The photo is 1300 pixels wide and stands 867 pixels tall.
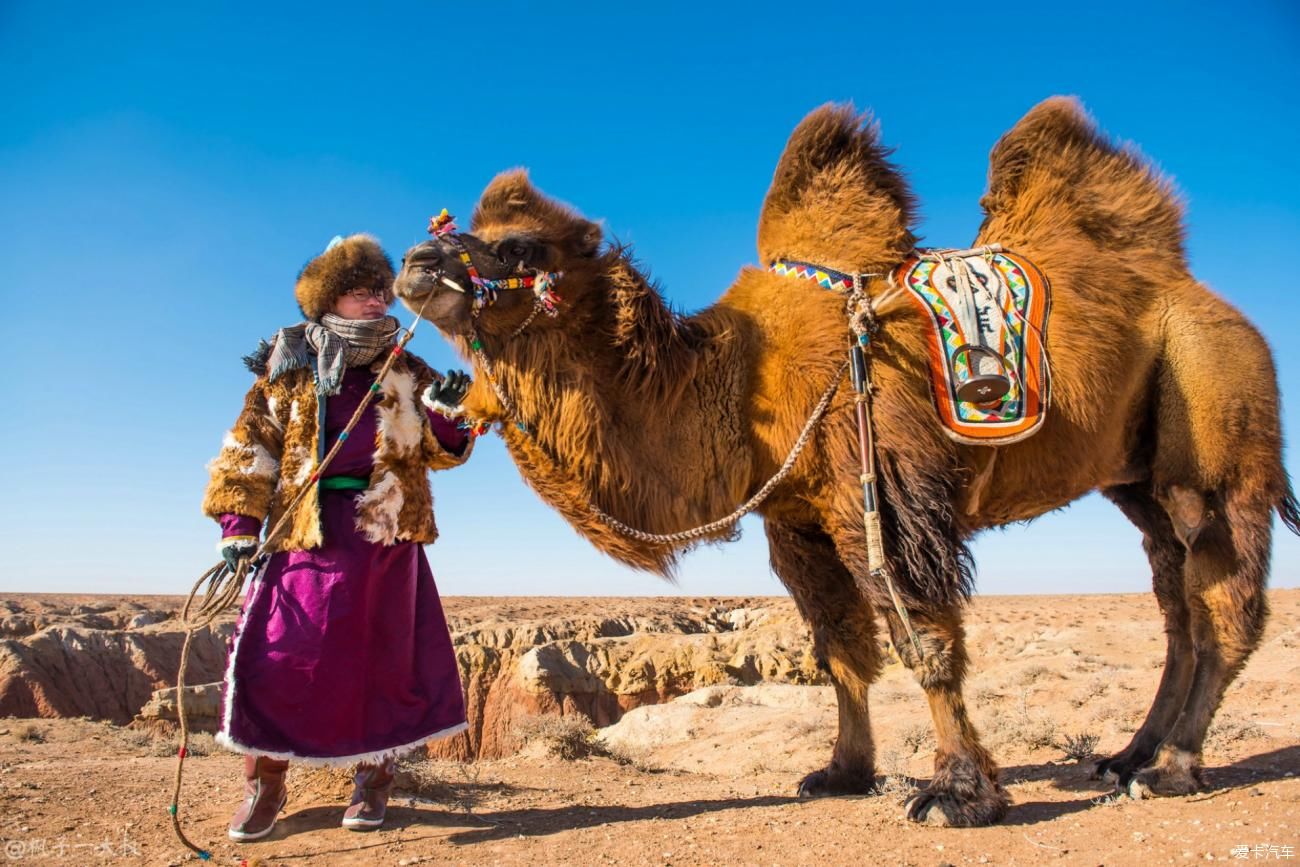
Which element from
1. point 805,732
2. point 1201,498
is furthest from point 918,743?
point 1201,498

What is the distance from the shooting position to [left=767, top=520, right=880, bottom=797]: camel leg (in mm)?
4965

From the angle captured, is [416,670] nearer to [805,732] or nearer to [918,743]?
[918,743]

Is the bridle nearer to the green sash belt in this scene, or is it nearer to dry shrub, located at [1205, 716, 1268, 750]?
the green sash belt

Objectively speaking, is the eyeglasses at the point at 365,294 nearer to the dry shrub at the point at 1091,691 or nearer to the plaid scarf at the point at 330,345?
the plaid scarf at the point at 330,345

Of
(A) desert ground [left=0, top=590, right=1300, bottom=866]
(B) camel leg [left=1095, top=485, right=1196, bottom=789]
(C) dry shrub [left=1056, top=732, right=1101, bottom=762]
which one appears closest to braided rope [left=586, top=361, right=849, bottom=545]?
(A) desert ground [left=0, top=590, right=1300, bottom=866]

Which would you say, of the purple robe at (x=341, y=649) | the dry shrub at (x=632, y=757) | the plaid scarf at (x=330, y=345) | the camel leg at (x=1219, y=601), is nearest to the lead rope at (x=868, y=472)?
the camel leg at (x=1219, y=601)

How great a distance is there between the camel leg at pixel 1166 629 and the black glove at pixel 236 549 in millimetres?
4482

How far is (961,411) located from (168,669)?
19895 millimetres

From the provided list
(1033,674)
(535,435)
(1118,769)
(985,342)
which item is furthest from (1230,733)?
(535,435)

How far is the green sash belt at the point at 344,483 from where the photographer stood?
425 centimetres

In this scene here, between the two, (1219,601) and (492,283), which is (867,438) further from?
(1219,601)

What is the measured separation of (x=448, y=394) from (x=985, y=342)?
8.49ft

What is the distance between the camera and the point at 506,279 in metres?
4.08

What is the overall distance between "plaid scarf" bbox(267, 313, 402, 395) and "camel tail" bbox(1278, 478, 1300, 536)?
16.1 ft
